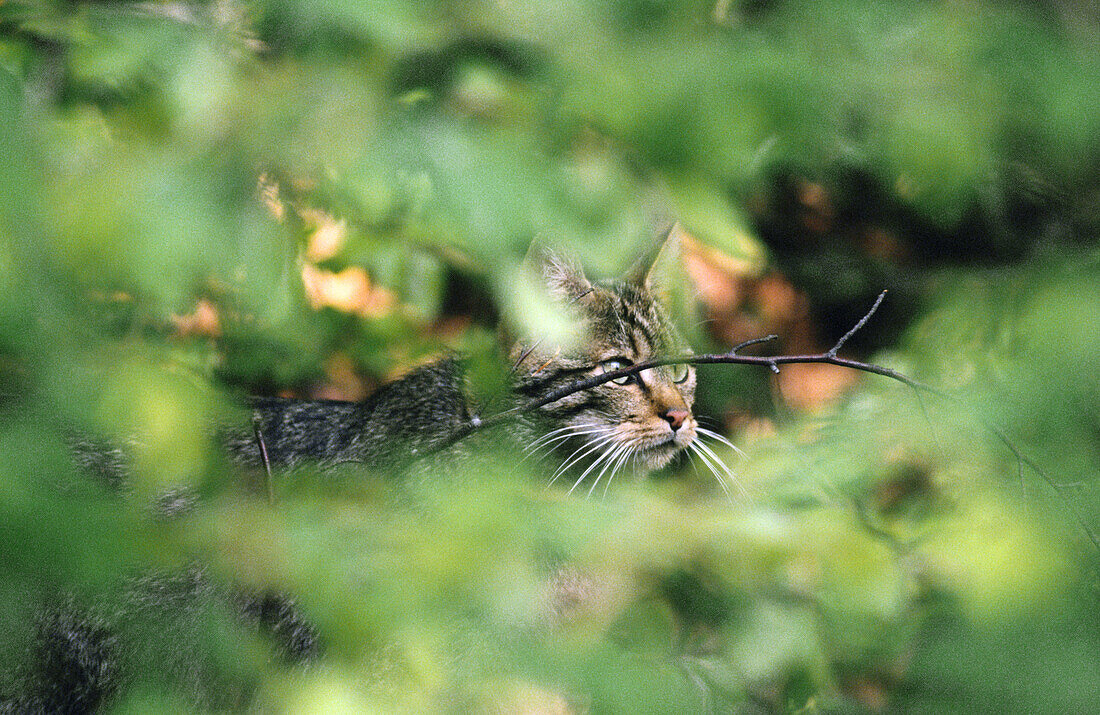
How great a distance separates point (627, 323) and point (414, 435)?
0.64 m

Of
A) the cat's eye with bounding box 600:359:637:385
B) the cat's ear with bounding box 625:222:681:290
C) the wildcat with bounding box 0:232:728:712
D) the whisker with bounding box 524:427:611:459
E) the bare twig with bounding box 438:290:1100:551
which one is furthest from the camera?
the cat's ear with bounding box 625:222:681:290

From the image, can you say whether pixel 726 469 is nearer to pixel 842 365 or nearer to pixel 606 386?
pixel 606 386

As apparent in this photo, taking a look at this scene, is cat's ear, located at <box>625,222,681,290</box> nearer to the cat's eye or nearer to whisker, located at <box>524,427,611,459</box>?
the cat's eye

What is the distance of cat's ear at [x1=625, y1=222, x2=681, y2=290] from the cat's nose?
40 centimetres

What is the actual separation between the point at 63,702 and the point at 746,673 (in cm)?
154

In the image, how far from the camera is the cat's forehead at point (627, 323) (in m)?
2.06

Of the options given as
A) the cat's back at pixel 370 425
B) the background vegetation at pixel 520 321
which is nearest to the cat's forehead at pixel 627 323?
the cat's back at pixel 370 425

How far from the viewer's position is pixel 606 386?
6.58ft

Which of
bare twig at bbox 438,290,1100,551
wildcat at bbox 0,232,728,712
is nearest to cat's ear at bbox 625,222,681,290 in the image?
wildcat at bbox 0,232,728,712

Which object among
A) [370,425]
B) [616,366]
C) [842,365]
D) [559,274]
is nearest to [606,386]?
[616,366]

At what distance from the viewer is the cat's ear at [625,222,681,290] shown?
2.23m

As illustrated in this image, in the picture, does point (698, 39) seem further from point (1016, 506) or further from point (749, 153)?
point (1016, 506)

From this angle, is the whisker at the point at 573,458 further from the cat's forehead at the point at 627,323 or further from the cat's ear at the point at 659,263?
the cat's ear at the point at 659,263

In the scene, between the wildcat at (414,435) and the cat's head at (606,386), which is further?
the cat's head at (606,386)
